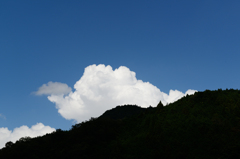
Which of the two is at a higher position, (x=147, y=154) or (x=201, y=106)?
(x=201, y=106)

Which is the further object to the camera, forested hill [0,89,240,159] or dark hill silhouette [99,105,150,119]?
dark hill silhouette [99,105,150,119]

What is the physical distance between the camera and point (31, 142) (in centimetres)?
3005

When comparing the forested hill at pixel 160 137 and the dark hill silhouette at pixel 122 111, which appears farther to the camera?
the dark hill silhouette at pixel 122 111

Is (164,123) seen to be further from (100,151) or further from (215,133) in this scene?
(100,151)

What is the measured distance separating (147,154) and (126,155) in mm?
2562

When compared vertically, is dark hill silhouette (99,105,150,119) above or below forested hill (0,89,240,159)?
above

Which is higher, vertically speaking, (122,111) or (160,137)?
(122,111)

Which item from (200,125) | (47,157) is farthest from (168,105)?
(47,157)

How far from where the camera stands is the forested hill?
77.3ft

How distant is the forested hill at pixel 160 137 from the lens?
2355 cm

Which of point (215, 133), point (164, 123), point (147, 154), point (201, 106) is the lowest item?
point (147, 154)

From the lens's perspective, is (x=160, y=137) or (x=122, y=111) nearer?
(x=160, y=137)

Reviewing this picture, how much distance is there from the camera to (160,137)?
26266 millimetres

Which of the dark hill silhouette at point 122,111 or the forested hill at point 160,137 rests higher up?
the dark hill silhouette at point 122,111
